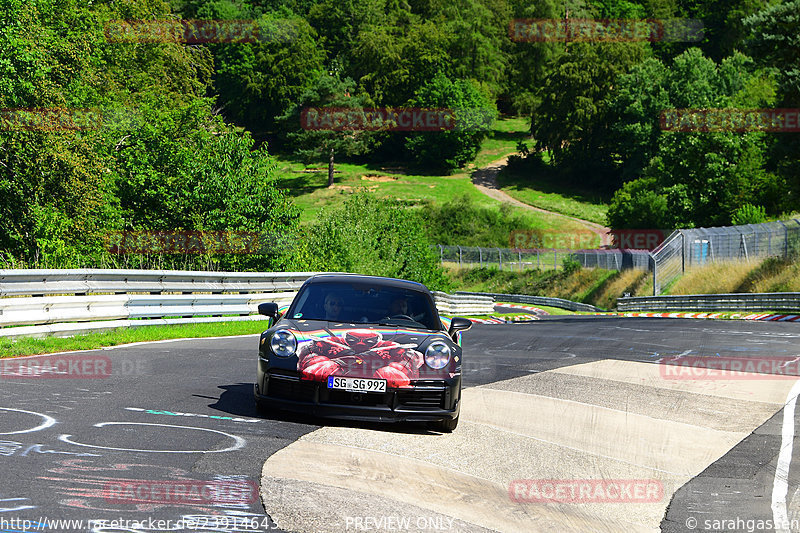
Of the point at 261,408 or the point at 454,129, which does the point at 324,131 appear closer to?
the point at 454,129

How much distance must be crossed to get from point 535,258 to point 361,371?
63922 millimetres

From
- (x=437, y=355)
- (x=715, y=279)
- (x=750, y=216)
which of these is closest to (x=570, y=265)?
(x=750, y=216)

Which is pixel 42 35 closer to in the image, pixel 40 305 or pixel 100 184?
pixel 100 184

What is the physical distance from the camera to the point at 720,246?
44.1m

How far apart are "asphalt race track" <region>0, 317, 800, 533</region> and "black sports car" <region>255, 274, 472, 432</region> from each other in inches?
8.7

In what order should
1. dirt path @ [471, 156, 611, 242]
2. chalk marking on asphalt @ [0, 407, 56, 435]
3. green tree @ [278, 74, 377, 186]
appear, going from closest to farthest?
1. chalk marking on asphalt @ [0, 407, 56, 435]
2. dirt path @ [471, 156, 611, 242]
3. green tree @ [278, 74, 377, 186]

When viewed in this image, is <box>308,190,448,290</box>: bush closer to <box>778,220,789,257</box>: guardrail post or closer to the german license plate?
<box>778,220,789,257</box>: guardrail post

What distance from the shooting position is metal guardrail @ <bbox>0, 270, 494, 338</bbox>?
516 inches

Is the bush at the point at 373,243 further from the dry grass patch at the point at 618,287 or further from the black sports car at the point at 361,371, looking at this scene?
the black sports car at the point at 361,371

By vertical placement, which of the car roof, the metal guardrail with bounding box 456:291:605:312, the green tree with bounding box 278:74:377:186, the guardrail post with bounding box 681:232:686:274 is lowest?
the metal guardrail with bounding box 456:291:605:312

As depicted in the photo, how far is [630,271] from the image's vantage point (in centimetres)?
5416

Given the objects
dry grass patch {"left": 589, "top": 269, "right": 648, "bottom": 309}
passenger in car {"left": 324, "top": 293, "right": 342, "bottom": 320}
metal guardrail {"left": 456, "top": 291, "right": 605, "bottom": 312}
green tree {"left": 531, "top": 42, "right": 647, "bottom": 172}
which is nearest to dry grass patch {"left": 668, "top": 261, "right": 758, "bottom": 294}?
dry grass patch {"left": 589, "top": 269, "right": 648, "bottom": 309}

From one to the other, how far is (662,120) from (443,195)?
25.1 meters

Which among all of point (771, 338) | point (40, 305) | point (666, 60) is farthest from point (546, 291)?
point (666, 60)
